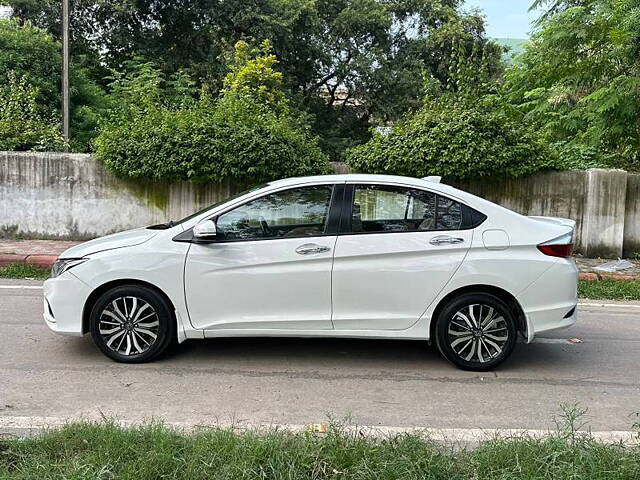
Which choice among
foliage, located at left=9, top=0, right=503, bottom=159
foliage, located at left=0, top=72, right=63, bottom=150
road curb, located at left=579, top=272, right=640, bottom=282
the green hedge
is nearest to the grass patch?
road curb, located at left=579, top=272, right=640, bottom=282

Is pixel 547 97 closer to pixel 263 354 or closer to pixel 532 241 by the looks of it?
pixel 532 241

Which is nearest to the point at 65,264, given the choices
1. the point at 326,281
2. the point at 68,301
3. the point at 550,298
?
the point at 68,301

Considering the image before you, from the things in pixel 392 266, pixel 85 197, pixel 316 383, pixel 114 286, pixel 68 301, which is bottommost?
pixel 316 383

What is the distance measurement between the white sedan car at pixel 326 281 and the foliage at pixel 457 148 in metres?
5.62

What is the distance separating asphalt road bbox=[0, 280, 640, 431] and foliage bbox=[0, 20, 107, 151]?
1263 cm

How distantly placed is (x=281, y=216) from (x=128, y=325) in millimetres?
1583

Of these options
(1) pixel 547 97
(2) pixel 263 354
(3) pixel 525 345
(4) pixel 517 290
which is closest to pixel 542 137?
(1) pixel 547 97

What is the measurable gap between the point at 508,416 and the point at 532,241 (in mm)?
1580

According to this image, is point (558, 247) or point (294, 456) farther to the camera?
point (558, 247)

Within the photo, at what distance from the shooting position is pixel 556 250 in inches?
217

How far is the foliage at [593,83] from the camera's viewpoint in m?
12.2

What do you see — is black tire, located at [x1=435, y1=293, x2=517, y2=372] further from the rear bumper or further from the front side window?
the front side window

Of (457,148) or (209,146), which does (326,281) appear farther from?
(209,146)

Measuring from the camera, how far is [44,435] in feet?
12.4
